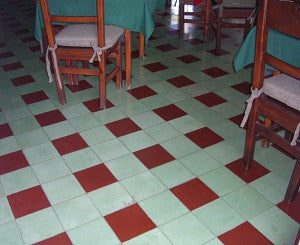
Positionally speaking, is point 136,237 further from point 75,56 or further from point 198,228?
point 75,56

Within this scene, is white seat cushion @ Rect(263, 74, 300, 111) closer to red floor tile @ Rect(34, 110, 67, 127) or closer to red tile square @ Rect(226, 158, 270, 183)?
red tile square @ Rect(226, 158, 270, 183)

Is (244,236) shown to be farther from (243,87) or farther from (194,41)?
(194,41)

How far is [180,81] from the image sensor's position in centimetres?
326

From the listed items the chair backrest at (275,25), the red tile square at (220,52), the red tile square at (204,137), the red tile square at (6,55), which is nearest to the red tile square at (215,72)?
the red tile square at (220,52)

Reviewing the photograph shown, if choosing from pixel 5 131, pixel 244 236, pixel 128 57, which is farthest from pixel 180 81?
pixel 244 236

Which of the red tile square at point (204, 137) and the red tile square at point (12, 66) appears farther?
the red tile square at point (12, 66)

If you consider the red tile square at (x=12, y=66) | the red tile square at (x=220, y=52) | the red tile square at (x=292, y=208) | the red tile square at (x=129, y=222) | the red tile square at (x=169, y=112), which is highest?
the red tile square at (x=220, y=52)

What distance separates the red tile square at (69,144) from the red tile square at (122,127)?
0.24m

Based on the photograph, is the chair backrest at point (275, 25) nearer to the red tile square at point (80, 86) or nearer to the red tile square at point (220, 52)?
the red tile square at point (80, 86)

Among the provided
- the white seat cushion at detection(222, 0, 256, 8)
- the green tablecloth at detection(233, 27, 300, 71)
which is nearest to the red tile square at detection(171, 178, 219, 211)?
the green tablecloth at detection(233, 27, 300, 71)

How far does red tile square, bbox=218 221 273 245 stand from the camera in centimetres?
173

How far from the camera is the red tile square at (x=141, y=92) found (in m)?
3.04

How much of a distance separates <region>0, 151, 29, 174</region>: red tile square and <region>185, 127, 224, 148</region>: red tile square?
1.12 m

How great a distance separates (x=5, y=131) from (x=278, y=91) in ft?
6.28
